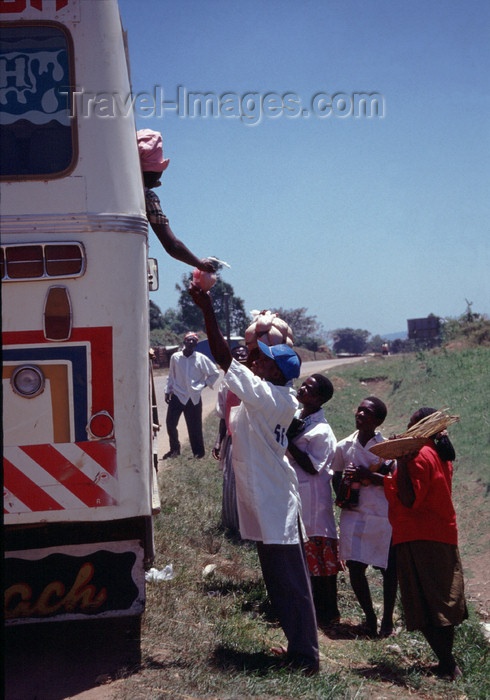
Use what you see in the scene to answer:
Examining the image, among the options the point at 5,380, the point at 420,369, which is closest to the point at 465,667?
the point at 5,380

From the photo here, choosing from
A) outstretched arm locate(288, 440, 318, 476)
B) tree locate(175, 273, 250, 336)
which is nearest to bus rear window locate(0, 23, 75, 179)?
outstretched arm locate(288, 440, 318, 476)

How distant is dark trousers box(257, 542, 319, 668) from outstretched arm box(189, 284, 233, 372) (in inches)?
41.1

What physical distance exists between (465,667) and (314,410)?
6.19ft

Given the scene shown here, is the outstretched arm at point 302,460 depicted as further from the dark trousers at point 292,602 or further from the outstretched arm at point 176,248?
the outstretched arm at point 176,248

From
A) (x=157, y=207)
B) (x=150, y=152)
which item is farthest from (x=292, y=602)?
(x=150, y=152)

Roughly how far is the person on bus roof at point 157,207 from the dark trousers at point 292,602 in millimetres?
1596

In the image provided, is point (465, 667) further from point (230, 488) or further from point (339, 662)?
point (230, 488)

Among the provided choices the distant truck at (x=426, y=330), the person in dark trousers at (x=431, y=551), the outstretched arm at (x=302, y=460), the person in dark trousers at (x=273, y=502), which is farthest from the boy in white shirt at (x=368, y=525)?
the distant truck at (x=426, y=330)

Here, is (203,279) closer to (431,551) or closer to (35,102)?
(35,102)

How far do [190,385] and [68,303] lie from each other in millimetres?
7817

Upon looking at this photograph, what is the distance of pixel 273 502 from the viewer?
3.99m

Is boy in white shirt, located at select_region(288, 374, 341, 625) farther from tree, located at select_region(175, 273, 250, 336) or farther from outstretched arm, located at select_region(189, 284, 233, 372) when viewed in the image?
tree, located at select_region(175, 273, 250, 336)

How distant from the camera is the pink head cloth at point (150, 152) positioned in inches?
165

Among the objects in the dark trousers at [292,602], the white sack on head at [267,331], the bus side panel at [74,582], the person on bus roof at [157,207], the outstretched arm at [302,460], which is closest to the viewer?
the bus side panel at [74,582]
